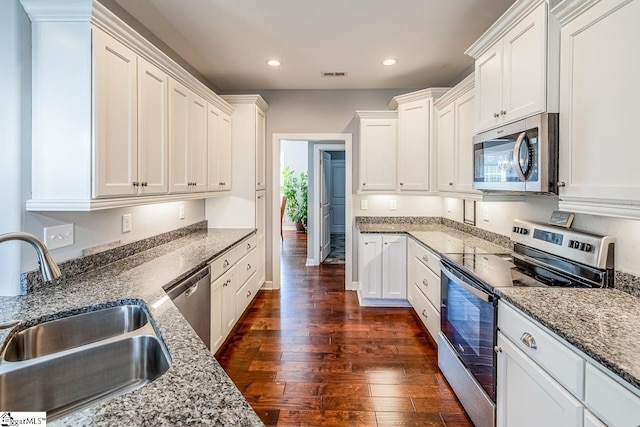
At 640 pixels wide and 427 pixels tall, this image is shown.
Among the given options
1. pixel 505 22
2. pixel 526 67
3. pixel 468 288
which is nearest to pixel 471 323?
pixel 468 288

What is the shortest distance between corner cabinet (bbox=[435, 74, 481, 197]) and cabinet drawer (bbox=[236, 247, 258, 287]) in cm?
212

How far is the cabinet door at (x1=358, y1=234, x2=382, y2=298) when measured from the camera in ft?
12.6

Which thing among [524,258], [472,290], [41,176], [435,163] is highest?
[435,163]

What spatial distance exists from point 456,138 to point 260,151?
2248 millimetres

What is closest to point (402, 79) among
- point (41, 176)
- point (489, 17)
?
point (489, 17)

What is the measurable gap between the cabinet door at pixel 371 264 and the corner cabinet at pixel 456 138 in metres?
0.90

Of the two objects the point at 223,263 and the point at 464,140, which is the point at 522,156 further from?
the point at 223,263

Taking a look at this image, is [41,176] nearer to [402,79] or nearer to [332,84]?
[332,84]

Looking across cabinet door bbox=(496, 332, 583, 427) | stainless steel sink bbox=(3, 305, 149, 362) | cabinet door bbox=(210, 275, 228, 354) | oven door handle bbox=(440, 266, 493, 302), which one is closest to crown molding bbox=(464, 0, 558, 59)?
oven door handle bbox=(440, 266, 493, 302)

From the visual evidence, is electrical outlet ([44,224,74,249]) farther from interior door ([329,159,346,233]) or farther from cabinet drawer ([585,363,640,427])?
interior door ([329,159,346,233])

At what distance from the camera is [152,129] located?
229 centimetres

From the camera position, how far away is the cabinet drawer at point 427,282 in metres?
2.83

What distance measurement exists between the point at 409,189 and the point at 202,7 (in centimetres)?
262

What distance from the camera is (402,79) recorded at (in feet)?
13.3
